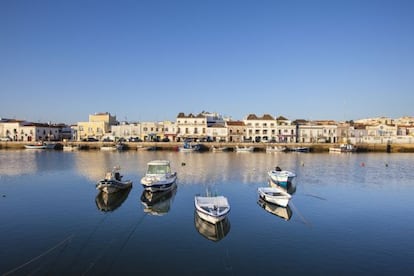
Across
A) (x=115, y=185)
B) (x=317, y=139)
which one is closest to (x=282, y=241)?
(x=115, y=185)

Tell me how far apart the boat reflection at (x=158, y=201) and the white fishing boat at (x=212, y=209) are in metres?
3.25

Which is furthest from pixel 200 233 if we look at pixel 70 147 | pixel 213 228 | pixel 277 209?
pixel 70 147

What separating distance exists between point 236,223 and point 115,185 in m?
11.9

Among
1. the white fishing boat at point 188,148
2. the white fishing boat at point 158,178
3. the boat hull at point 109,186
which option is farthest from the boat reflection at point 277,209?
the white fishing boat at point 188,148

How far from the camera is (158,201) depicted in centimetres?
2541

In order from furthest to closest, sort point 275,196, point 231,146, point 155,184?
point 231,146, point 155,184, point 275,196

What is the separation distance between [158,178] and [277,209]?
10.3 metres

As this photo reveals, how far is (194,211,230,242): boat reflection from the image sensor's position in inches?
683

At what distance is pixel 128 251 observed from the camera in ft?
50.2

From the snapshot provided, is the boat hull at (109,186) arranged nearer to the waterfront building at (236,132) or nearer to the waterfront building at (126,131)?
the waterfront building at (236,132)

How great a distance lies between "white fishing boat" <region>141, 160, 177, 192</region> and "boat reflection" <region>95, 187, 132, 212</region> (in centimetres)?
208

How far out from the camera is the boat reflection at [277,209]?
71.6 feet

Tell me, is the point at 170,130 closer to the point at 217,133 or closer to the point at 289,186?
the point at 217,133

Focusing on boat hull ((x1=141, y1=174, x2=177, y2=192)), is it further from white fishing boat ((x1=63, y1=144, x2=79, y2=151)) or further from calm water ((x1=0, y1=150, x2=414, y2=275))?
white fishing boat ((x1=63, y1=144, x2=79, y2=151))
